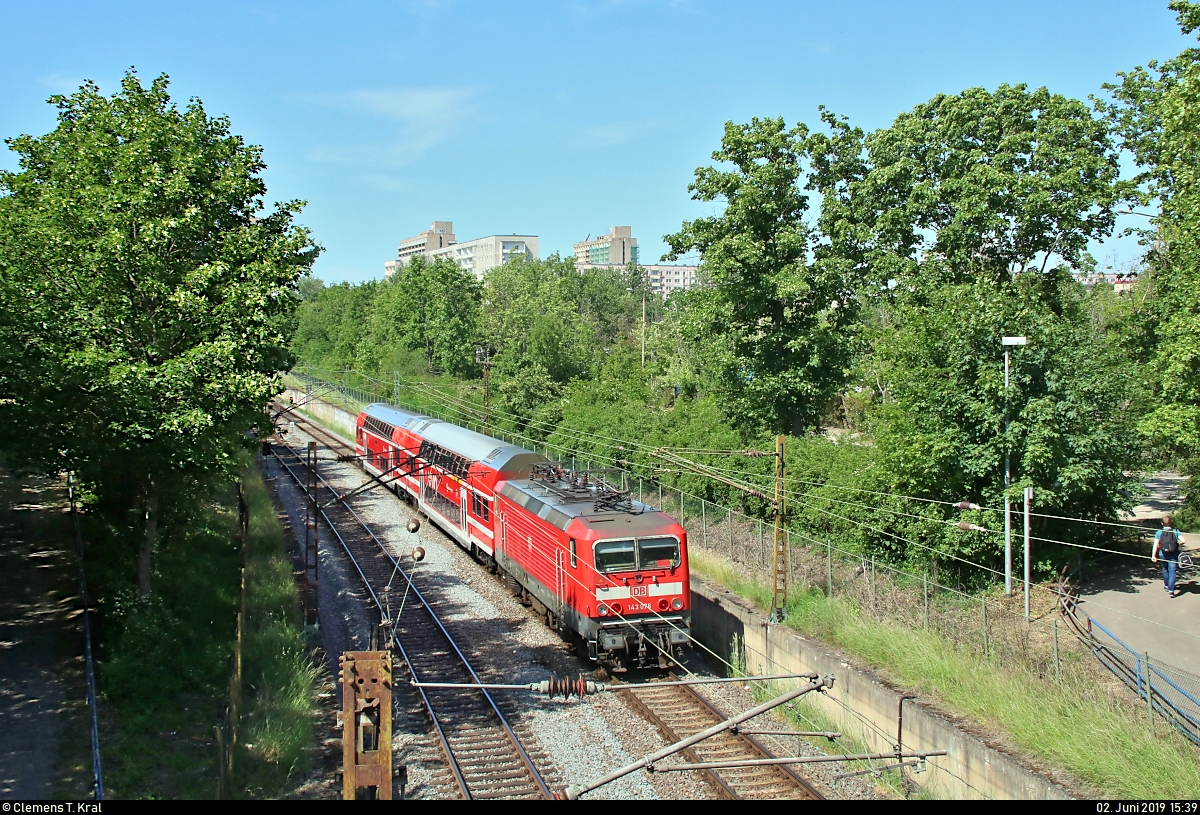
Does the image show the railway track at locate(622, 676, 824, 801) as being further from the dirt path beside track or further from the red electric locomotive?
the dirt path beside track

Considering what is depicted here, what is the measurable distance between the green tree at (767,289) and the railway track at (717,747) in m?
15.4

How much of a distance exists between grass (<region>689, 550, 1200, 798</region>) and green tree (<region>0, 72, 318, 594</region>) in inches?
483

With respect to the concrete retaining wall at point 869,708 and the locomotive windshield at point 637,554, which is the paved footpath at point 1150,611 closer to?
the concrete retaining wall at point 869,708

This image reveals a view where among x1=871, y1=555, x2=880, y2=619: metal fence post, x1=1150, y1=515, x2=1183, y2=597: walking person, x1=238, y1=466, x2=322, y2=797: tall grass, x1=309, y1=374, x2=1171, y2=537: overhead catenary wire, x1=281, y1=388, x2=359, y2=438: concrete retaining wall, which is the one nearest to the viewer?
x1=238, y1=466, x2=322, y2=797: tall grass

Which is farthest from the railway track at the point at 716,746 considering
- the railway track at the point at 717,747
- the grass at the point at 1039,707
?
the grass at the point at 1039,707

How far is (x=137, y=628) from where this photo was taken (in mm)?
16906

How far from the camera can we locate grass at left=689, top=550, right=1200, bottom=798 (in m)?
11.6

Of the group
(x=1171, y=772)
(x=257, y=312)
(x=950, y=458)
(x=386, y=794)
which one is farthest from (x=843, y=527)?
→ (x=386, y=794)

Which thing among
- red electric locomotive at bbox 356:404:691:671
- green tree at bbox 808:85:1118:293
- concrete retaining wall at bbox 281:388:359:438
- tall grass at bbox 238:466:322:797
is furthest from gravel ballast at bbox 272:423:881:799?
concrete retaining wall at bbox 281:388:359:438

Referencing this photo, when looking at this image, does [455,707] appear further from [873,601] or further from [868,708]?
[873,601]

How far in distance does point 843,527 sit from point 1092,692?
1018 cm

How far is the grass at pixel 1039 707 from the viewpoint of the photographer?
11625 mm

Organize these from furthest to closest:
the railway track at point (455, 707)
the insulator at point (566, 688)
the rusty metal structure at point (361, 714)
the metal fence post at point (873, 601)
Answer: the metal fence post at point (873, 601) < the railway track at point (455, 707) < the insulator at point (566, 688) < the rusty metal structure at point (361, 714)

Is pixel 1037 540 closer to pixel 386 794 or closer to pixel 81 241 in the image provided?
pixel 386 794
